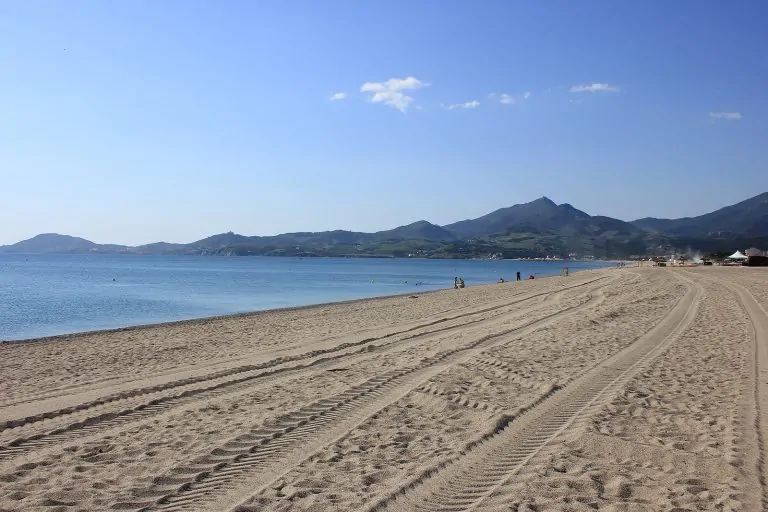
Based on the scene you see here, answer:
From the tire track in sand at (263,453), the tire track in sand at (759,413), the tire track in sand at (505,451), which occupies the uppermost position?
the tire track in sand at (263,453)

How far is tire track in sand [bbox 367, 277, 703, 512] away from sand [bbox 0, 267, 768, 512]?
2 cm

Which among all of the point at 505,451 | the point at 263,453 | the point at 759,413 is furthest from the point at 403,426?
the point at 759,413

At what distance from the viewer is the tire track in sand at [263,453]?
5266 millimetres

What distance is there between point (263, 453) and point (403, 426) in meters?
1.82

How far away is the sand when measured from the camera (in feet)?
17.5

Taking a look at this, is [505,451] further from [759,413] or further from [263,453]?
[759,413]

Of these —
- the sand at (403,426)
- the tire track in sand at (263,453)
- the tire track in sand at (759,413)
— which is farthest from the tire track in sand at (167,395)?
the tire track in sand at (759,413)

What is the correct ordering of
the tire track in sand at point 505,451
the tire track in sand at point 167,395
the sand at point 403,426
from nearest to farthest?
the tire track in sand at point 505,451 → the sand at point 403,426 → the tire track in sand at point 167,395

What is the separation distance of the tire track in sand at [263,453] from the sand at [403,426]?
3 cm

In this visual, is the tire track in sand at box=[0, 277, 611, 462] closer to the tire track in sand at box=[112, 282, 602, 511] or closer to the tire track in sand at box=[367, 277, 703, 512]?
the tire track in sand at box=[112, 282, 602, 511]

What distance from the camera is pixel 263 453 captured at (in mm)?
6398

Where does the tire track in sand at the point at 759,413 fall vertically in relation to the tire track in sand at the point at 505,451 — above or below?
below

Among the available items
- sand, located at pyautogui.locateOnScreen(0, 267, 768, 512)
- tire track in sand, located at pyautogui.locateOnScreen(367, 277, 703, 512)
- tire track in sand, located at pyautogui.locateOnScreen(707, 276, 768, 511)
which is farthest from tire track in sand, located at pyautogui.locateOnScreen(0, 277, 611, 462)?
tire track in sand, located at pyautogui.locateOnScreen(707, 276, 768, 511)

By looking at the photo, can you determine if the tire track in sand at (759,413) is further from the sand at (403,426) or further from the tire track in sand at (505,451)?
the tire track in sand at (505,451)
